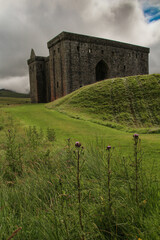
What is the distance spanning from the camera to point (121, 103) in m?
14.5

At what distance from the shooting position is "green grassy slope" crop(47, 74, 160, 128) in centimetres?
1273

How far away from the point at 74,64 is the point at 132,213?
27.8 metres

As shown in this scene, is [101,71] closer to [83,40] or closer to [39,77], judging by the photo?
[83,40]

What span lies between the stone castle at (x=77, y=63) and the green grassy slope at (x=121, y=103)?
11716 mm

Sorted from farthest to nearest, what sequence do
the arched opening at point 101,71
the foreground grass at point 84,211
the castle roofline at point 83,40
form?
the arched opening at point 101,71 → the castle roofline at point 83,40 → the foreground grass at point 84,211

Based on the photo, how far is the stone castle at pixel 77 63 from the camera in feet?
91.5

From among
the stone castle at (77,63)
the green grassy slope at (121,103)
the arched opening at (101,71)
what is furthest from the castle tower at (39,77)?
the green grassy slope at (121,103)

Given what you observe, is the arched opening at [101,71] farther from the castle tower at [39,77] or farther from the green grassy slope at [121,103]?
the green grassy slope at [121,103]

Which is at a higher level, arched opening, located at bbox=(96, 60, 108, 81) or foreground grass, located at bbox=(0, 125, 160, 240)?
arched opening, located at bbox=(96, 60, 108, 81)

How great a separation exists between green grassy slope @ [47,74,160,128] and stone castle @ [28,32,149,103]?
11.7 meters

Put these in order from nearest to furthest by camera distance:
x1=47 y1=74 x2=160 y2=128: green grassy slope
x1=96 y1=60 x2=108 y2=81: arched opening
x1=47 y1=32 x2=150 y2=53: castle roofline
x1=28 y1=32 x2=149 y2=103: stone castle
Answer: x1=47 y1=74 x2=160 y2=128: green grassy slope < x1=47 y1=32 x2=150 y2=53: castle roofline < x1=28 y1=32 x2=149 y2=103: stone castle < x1=96 y1=60 x2=108 y2=81: arched opening

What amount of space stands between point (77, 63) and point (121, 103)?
52.9ft

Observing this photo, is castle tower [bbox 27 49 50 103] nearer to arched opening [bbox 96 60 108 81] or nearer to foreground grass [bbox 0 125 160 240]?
arched opening [bbox 96 60 108 81]

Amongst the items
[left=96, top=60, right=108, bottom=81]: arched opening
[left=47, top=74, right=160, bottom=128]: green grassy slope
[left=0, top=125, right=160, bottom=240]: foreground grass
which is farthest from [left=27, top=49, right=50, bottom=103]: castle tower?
[left=0, top=125, right=160, bottom=240]: foreground grass
